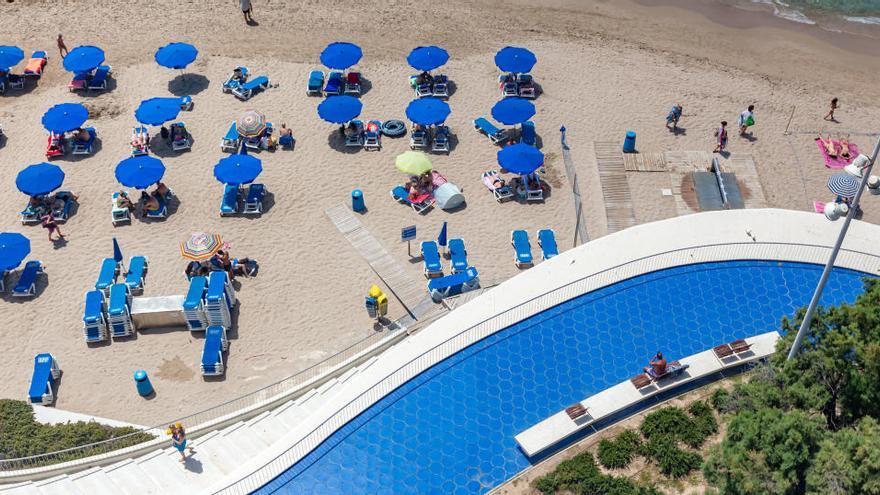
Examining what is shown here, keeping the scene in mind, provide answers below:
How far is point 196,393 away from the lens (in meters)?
30.3

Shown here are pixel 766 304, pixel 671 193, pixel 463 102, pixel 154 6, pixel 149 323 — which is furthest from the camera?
pixel 154 6

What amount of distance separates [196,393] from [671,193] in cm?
2156

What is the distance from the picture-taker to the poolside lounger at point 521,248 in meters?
34.5

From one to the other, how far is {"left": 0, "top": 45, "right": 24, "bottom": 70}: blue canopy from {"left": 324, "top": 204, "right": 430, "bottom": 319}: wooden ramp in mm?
19477

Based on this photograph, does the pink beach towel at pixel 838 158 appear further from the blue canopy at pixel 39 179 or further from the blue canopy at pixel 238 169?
the blue canopy at pixel 39 179

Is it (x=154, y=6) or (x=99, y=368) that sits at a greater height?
(x=154, y=6)

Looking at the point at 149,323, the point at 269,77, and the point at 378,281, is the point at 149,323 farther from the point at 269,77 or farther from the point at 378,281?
the point at 269,77

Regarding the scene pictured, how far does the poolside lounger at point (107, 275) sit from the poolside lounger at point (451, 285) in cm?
1227

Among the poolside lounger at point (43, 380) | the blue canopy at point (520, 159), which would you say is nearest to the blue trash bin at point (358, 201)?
the blue canopy at point (520, 159)

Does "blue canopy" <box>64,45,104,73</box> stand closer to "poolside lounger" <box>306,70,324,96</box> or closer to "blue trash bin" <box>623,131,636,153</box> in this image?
"poolside lounger" <box>306,70,324,96</box>

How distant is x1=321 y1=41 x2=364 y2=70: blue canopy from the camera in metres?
43.4

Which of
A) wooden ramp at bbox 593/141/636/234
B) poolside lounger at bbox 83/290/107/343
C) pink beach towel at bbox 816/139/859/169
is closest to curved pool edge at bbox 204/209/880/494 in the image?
wooden ramp at bbox 593/141/636/234

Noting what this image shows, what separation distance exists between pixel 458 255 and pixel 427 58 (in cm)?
1339

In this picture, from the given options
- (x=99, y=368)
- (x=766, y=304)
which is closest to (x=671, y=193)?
(x=766, y=304)
